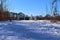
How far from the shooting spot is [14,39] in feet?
11.0

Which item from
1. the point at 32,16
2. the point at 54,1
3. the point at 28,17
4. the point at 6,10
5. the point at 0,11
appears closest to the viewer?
Answer: the point at 54,1

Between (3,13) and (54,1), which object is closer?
(54,1)

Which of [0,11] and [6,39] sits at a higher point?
[0,11]

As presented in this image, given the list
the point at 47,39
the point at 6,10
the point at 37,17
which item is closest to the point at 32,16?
the point at 37,17

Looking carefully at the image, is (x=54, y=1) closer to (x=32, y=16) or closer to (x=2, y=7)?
(x=2, y=7)

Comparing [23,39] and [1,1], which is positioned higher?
[1,1]

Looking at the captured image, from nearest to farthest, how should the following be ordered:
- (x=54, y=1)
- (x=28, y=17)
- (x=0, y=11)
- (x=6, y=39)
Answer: (x=6, y=39) → (x=54, y=1) → (x=0, y=11) → (x=28, y=17)

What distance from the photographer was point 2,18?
742 inches

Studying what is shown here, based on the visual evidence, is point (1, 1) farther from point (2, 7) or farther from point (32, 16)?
point (32, 16)

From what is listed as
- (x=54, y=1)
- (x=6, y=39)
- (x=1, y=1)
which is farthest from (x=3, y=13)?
(x=6, y=39)

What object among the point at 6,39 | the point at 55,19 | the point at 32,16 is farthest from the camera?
the point at 32,16

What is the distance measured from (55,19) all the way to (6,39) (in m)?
13.7

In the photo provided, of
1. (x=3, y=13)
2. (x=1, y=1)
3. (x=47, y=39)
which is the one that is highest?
(x=1, y=1)

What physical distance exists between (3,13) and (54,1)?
10.5 meters
